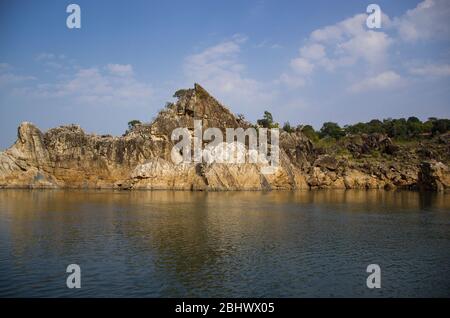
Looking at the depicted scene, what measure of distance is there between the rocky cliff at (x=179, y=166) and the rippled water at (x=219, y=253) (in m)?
41.5

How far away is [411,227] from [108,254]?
26.4 meters

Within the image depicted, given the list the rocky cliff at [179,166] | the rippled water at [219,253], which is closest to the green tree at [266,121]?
the rocky cliff at [179,166]

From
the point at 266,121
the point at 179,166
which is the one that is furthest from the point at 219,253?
the point at 266,121

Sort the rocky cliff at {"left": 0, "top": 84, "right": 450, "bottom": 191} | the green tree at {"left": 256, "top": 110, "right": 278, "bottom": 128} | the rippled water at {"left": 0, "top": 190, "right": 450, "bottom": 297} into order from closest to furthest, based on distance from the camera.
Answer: the rippled water at {"left": 0, "top": 190, "right": 450, "bottom": 297}
the rocky cliff at {"left": 0, "top": 84, "right": 450, "bottom": 191}
the green tree at {"left": 256, "top": 110, "right": 278, "bottom": 128}

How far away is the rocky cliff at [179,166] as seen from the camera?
86.9 metres

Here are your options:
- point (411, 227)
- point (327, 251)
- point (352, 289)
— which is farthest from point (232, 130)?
point (352, 289)

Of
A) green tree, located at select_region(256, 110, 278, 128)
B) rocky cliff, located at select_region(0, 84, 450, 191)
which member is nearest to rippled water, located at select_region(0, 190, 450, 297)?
rocky cliff, located at select_region(0, 84, 450, 191)

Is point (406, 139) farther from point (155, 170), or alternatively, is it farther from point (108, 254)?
point (108, 254)

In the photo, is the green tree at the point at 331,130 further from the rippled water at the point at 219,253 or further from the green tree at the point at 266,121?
the rippled water at the point at 219,253

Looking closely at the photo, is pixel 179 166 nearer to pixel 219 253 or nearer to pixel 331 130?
pixel 219 253

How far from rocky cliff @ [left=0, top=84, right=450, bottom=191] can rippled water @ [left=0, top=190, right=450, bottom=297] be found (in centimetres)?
4149

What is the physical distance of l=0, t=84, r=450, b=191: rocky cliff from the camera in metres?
86.9

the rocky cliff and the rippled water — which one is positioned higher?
the rocky cliff

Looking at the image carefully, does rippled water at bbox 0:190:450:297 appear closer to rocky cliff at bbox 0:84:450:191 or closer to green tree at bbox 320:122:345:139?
rocky cliff at bbox 0:84:450:191
